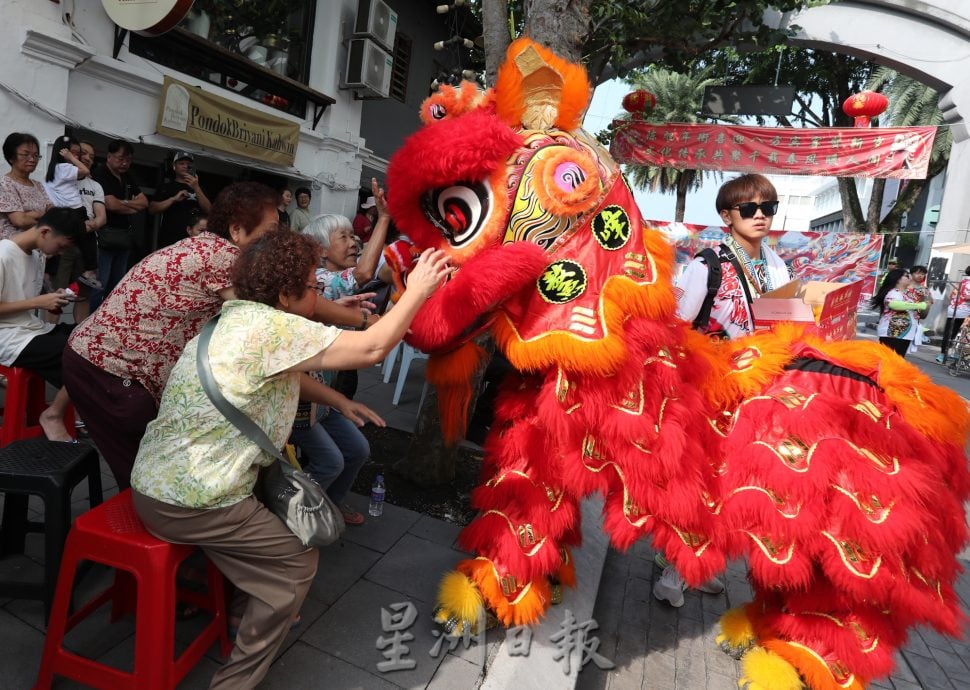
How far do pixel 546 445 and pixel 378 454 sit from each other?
2343 millimetres

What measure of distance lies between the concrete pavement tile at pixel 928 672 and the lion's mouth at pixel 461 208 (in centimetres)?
282

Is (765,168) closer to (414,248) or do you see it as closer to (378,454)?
(378,454)

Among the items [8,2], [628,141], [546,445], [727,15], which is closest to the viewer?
[546,445]

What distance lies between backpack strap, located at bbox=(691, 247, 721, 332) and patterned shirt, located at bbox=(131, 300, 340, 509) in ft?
4.91

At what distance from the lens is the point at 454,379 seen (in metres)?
1.98

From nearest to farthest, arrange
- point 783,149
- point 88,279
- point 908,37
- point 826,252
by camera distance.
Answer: point 88,279, point 783,149, point 908,37, point 826,252

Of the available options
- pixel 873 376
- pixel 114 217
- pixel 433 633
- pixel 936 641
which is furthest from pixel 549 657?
pixel 114 217

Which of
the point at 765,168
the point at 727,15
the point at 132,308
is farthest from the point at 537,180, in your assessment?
the point at 765,168

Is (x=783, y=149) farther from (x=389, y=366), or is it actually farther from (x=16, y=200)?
(x=16, y=200)

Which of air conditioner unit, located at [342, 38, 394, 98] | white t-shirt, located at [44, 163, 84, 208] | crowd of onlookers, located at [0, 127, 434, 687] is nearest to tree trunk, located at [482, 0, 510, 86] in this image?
crowd of onlookers, located at [0, 127, 434, 687]

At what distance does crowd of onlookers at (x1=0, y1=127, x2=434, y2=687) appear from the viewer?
166 centimetres

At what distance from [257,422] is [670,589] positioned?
2227 mm

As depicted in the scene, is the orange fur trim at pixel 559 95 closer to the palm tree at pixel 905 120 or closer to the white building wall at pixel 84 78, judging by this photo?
the white building wall at pixel 84 78

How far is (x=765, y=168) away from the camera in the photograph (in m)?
8.92
